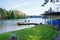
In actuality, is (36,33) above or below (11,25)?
below

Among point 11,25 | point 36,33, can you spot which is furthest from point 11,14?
point 36,33

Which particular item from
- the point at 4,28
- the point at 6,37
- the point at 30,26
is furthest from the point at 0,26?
the point at 30,26

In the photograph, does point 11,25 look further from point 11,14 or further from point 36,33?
point 36,33

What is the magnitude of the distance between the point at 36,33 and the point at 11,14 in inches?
30.9

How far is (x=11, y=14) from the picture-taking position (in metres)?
4.70

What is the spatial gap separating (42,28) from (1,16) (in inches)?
42.6

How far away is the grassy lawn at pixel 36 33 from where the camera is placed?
4531mm

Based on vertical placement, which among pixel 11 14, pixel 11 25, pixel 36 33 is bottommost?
pixel 36 33

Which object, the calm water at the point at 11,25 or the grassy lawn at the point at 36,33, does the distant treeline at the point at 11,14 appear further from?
the grassy lawn at the point at 36,33

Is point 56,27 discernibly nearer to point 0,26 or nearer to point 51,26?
point 51,26

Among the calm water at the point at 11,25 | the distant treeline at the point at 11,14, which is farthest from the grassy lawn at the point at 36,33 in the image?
the distant treeline at the point at 11,14

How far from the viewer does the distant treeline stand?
462cm

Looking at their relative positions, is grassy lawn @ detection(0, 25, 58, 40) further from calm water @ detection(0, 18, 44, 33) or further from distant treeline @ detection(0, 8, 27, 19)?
distant treeline @ detection(0, 8, 27, 19)

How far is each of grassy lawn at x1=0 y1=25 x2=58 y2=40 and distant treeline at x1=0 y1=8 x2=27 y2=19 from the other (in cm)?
37
